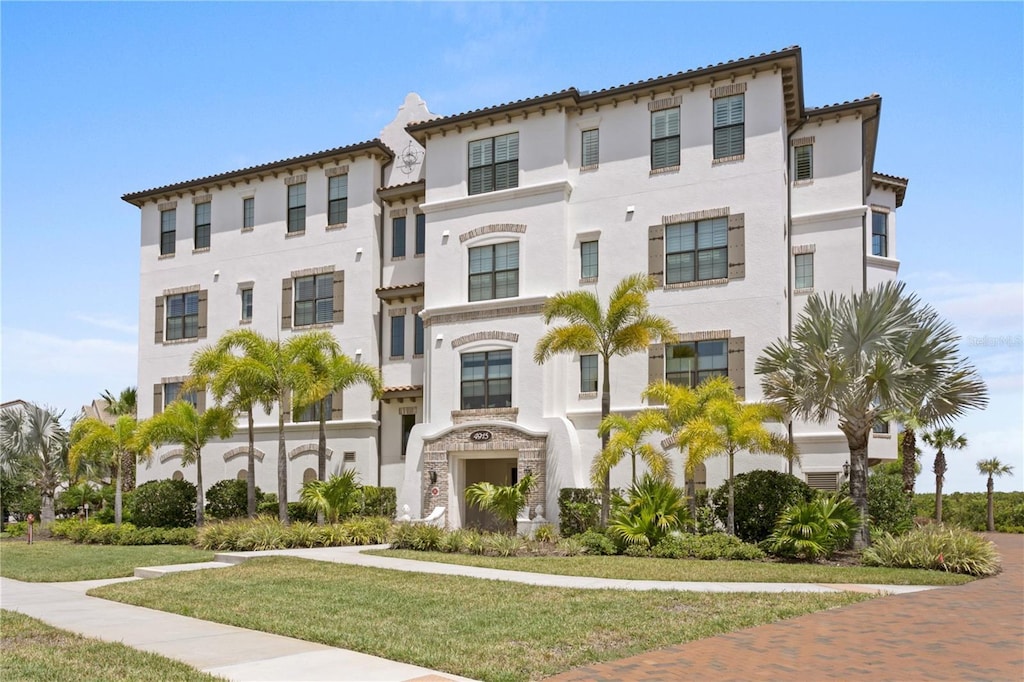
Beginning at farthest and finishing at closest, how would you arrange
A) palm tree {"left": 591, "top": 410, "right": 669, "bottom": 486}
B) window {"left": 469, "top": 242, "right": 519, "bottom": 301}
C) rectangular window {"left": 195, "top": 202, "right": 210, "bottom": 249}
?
rectangular window {"left": 195, "top": 202, "right": 210, "bottom": 249}
window {"left": 469, "top": 242, "right": 519, "bottom": 301}
palm tree {"left": 591, "top": 410, "right": 669, "bottom": 486}

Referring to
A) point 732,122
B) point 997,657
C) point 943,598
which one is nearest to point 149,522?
point 732,122

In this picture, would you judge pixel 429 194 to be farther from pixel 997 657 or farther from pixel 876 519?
pixel 997 657

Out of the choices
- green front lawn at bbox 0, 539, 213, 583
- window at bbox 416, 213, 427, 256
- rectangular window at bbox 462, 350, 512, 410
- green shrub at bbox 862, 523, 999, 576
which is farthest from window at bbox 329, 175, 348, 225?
green shrub at bbox 862, 523, 999, 576

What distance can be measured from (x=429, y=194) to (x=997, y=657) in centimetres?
Result: 2450

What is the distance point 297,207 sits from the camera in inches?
Answer: 1444

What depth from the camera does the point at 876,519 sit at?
26.5 m

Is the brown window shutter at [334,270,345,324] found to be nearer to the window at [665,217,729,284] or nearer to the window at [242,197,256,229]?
the window at [242,197,256,229]

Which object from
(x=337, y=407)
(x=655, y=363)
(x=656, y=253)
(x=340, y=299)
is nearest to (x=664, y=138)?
(x=656, y=253)

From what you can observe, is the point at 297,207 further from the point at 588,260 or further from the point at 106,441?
the point at 588,260

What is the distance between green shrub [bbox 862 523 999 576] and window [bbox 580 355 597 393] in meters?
10.3

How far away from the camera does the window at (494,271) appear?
30516mm

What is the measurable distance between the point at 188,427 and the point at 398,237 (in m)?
9.98

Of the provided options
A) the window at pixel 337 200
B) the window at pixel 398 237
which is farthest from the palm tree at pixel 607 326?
the window at pixel 337 200

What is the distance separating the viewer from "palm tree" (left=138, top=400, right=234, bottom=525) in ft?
103
